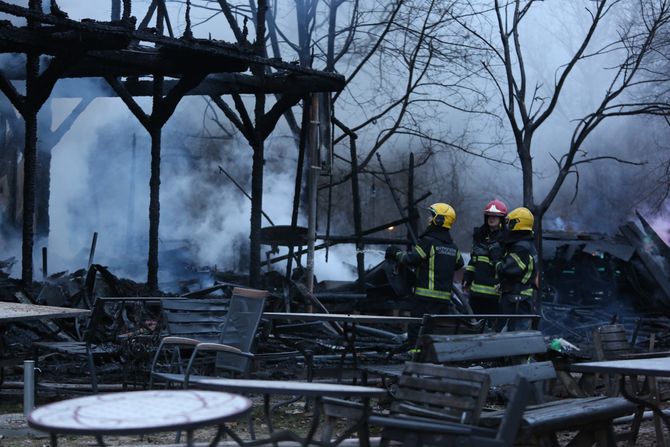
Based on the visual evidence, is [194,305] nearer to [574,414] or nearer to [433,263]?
[433,263]

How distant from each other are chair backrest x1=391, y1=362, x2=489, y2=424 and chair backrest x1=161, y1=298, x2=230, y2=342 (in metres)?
2.92

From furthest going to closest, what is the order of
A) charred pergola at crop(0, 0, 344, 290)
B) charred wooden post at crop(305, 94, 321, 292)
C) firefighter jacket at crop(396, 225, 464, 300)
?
charred wooden post at crop(305, 94, 321, 292), charred pergola at crop(0, 0, 344, 290), firefighter jacket at crop(396, 225, 464, 300)

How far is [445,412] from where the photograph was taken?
484 cm

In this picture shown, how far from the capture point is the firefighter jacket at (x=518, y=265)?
31.3ft

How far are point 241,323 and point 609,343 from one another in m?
2.90

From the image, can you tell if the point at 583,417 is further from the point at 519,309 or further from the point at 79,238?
the point at 79,238

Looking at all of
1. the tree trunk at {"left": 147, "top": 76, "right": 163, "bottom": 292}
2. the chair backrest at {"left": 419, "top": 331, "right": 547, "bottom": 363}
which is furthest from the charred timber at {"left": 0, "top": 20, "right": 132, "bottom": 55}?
the chair backrest at {"left": 419, "top": 331, "right": 547, "bottom": 363}

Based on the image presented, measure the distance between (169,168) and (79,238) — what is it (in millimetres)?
4263

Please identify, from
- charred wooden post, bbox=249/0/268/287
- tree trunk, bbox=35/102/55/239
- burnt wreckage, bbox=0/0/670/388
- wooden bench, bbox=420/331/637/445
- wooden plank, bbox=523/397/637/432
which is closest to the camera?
wooden plank, bbox=523/397/637/432

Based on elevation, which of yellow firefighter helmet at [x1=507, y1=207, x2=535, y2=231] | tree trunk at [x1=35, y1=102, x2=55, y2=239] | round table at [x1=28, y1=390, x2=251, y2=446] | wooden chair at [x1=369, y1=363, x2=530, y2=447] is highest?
tree trunk at [x1=35, y1=102, x2=55, y2=239]

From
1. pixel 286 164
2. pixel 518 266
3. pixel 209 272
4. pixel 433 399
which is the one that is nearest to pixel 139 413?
pixel 433 399

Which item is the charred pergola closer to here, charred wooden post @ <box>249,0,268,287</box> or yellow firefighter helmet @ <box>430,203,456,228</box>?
charred wooden post @ <box>249,0,268,287</box>

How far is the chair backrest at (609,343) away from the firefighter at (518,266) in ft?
5.51

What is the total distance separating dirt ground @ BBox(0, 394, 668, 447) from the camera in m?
7.12
